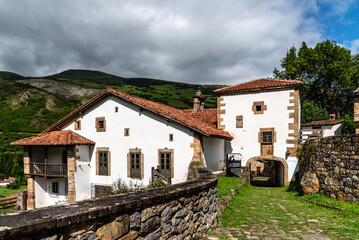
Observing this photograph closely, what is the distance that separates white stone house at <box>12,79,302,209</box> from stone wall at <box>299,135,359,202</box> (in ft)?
17.7

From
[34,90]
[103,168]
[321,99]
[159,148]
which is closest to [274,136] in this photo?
[159,148]

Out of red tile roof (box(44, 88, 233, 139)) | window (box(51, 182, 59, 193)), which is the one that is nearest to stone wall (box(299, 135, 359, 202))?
red tile roof (box(44, 88, 233, 139))

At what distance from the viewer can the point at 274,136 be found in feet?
49.6

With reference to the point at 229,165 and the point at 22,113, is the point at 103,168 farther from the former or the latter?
the point at 22,113

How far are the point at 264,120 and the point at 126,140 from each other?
869 centimetres

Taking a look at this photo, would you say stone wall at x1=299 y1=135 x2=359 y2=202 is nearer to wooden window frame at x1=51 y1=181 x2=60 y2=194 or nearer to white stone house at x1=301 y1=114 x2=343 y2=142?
wooden window frame at x1=51 y1=181 x2=60 y2=194

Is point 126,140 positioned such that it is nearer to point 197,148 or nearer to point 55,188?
point 197,148

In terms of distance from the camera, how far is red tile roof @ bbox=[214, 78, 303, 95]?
589 inches

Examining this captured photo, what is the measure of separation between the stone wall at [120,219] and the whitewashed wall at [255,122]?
1162 cm

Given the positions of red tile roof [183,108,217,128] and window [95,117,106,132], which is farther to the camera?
red tile roof [183,108,217,128]

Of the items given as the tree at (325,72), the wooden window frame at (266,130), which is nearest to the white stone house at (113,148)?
the wooden window frame at (266,130)

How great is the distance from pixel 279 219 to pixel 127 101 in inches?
418

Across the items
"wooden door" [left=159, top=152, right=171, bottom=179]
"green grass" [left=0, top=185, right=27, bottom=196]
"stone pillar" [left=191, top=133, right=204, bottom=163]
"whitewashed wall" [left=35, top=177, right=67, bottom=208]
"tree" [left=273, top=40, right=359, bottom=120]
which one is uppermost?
"tree" [left=273, top=40, right=359, bottom=120]

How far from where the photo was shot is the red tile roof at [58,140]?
14609mm
